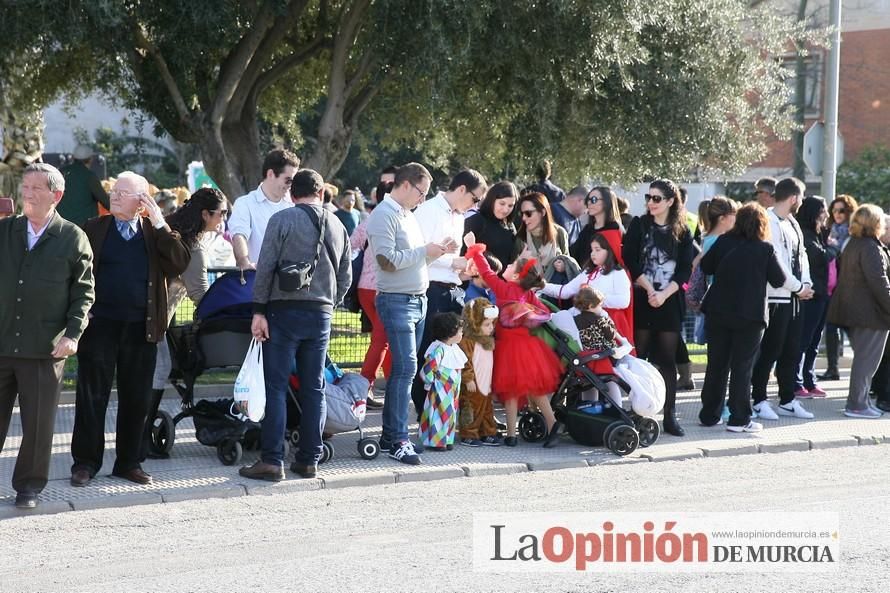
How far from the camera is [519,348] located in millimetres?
9391

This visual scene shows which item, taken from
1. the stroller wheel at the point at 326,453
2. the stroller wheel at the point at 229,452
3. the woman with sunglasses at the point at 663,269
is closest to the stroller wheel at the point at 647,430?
the woman with sunglasses at the point at 663,269

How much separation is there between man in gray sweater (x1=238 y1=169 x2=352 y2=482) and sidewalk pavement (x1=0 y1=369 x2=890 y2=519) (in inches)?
10.5

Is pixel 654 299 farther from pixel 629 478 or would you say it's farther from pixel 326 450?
pixel 326 450

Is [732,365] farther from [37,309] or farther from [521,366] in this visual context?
[37,309]

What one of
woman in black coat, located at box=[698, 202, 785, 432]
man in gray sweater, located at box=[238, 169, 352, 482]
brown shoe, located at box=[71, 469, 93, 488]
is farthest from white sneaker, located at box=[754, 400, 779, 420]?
brown shoe, located at box=[71, 469, 93, 488]

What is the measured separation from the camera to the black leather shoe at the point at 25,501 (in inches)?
281

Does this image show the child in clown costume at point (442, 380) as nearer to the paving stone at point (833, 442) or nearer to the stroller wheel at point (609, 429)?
the stroller wheel at point (609, 429)

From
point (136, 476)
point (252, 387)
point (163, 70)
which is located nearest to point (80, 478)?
point (136, 476)

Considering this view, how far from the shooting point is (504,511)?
7402 mm

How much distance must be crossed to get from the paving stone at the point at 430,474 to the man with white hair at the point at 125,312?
1701 millimetres

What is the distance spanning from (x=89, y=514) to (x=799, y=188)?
22.9ft

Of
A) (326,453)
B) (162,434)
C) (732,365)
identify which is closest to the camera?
(326,453)

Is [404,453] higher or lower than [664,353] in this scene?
lower

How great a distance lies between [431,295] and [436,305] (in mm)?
88
